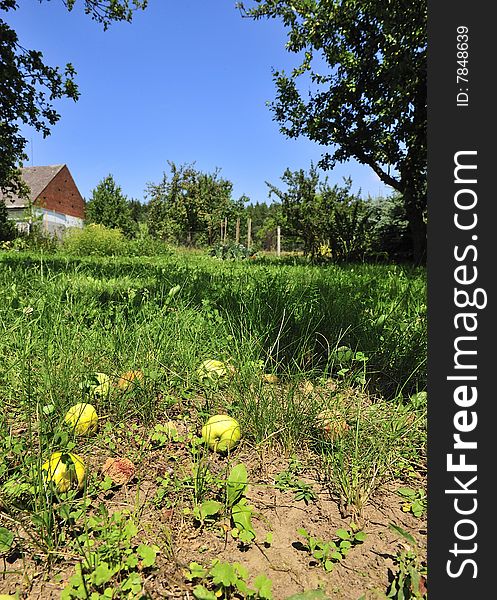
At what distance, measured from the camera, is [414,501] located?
1167 mm

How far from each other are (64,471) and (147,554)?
0.36 metres

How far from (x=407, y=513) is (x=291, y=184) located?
44.6 feet

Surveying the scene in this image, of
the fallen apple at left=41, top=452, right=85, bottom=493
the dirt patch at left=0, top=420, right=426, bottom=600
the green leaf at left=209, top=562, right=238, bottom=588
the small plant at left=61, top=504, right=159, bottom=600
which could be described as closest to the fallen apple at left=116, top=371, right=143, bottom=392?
the dirt patch at left=0, top=420, right=426, bottom=600

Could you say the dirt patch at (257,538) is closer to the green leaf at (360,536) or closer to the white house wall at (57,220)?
the green leaf at (360,536)

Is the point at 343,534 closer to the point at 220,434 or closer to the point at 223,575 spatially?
the point at 223,575

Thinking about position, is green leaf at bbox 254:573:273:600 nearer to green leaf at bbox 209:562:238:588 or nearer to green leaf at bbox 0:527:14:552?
green leaf at bbox 209:562:238:588

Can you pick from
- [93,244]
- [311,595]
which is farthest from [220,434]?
[93,244]

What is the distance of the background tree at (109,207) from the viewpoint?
3850 cm

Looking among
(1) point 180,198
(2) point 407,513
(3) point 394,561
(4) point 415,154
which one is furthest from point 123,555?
(1) point 180,198

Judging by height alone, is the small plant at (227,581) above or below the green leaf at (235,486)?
below

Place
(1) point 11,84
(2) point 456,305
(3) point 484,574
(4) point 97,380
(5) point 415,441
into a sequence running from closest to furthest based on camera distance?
(3) point 484,574, (2) point 456,305, (5) point 415,441, (4) point 97,380, (1) point 11,84

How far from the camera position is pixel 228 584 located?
2.79ft

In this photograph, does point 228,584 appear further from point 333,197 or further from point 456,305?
point 333,197

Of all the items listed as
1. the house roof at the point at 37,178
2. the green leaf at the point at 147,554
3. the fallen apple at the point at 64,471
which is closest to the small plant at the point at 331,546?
the green leaf at the point at 147,554
